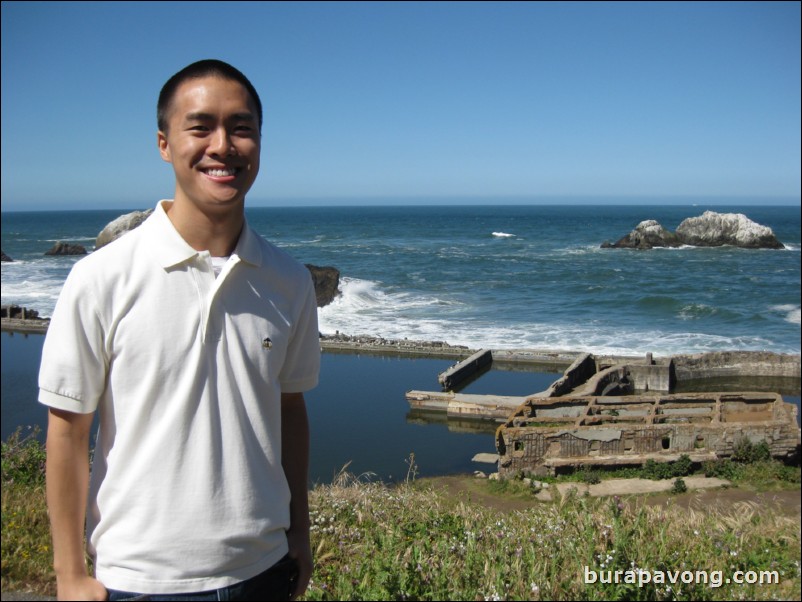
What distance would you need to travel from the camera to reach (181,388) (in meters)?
1.74

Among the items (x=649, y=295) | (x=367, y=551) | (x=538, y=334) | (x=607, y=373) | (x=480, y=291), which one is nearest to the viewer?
(x=367, y=551)

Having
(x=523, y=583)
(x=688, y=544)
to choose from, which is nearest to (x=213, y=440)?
(x=523, y=583)

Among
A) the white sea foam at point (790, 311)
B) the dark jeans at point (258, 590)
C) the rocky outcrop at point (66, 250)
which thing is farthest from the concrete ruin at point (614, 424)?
the rocky outcrop at point (66, 250)

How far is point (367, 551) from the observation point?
425cm

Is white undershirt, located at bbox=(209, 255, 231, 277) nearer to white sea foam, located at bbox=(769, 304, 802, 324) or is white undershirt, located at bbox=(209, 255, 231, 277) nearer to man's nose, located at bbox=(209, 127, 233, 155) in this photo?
man's nose, located at bbox=(209, 127, 233, 155)

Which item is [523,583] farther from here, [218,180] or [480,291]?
[480,291]

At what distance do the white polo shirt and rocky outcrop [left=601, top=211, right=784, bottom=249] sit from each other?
79.7 meters

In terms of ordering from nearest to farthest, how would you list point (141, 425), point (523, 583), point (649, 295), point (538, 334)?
point (141, 425), point (523, 583), point (538, 334), point (649, 295)

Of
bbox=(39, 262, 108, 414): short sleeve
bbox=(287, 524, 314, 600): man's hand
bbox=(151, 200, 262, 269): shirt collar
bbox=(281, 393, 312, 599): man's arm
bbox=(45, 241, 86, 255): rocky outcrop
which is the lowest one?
bbox=(45, 241, 86, 255): rocky outcrop

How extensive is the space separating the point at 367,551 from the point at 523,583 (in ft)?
3.15

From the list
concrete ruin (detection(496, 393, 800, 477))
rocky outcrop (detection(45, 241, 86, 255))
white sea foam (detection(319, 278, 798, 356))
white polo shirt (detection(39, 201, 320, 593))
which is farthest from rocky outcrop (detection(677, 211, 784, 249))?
white polo shirt (detection(39, 201, 320, 593))

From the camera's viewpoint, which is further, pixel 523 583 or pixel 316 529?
pixel 316 529

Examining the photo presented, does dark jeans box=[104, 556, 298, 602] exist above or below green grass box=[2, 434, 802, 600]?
above

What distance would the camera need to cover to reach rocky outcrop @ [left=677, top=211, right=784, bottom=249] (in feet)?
240
